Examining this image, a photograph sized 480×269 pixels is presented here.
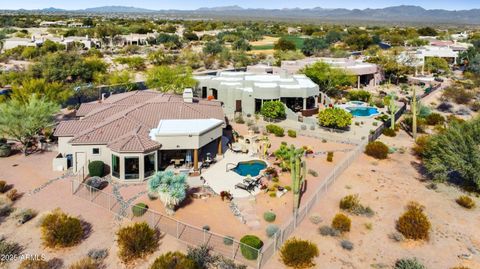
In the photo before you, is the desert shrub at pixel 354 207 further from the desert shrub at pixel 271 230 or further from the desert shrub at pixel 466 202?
the desert shrub at pixel 466 202

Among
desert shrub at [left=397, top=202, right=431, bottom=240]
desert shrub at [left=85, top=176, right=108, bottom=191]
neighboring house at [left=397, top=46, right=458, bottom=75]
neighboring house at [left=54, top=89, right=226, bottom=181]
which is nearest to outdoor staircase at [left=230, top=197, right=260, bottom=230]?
neighboring house at [left=54, top=89, right=226, bottom=181]

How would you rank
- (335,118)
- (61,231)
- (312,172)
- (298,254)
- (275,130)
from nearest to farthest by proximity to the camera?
(298,254) → (61,231) → (312,172) → (335,118) → (275,130)

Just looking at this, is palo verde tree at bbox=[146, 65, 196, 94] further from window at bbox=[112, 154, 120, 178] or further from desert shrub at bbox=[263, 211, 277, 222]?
desert shrub at bbox=[263, 211, 277, 222]

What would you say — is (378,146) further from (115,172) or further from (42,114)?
(42,114)

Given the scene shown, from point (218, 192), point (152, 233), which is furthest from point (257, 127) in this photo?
point (152, 233)

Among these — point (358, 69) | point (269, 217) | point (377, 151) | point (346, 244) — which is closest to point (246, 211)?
point (269, 217)

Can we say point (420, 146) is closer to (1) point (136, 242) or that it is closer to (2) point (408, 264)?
(2) point (408, 264)

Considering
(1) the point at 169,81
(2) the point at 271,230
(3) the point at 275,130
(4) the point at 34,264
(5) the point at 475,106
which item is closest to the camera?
(4) the point at 34,264
